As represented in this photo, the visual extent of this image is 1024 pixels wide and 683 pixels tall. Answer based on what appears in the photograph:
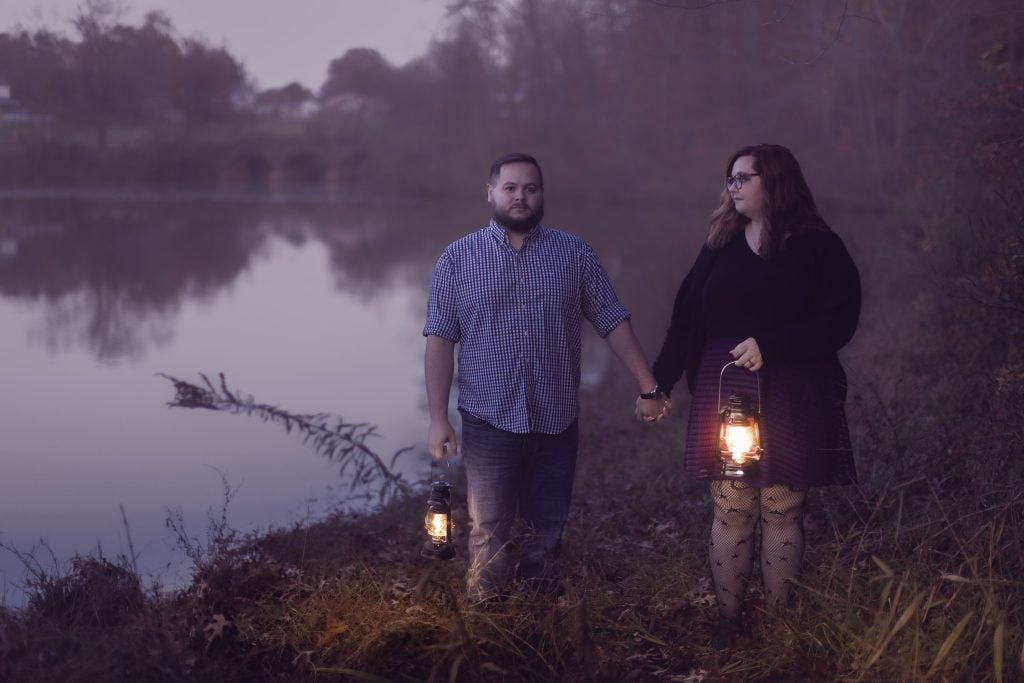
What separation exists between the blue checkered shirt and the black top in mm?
484

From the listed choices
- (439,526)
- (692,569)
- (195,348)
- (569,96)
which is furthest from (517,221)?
(569,96)

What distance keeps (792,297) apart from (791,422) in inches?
18.2

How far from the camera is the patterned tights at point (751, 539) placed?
450 centimetres

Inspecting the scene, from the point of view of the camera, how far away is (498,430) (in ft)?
15.6

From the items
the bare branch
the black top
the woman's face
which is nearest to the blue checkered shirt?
the black top

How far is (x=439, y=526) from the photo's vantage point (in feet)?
14.8

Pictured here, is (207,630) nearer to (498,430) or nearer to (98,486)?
(498,430)

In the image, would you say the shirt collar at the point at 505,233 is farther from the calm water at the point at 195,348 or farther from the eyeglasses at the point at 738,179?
the calm water at the point at 195,348

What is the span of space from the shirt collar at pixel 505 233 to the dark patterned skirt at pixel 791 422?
0.83m

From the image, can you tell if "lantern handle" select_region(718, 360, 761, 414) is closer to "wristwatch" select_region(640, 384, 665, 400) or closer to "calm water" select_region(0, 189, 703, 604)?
"wristwatch" select_region(640, 384, 665, 400)

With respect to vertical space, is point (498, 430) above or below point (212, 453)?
above

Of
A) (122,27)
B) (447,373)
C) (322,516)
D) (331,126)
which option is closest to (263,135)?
(331,126)

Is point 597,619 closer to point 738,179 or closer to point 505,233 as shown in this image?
point 505,233

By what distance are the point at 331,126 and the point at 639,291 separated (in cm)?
3518
